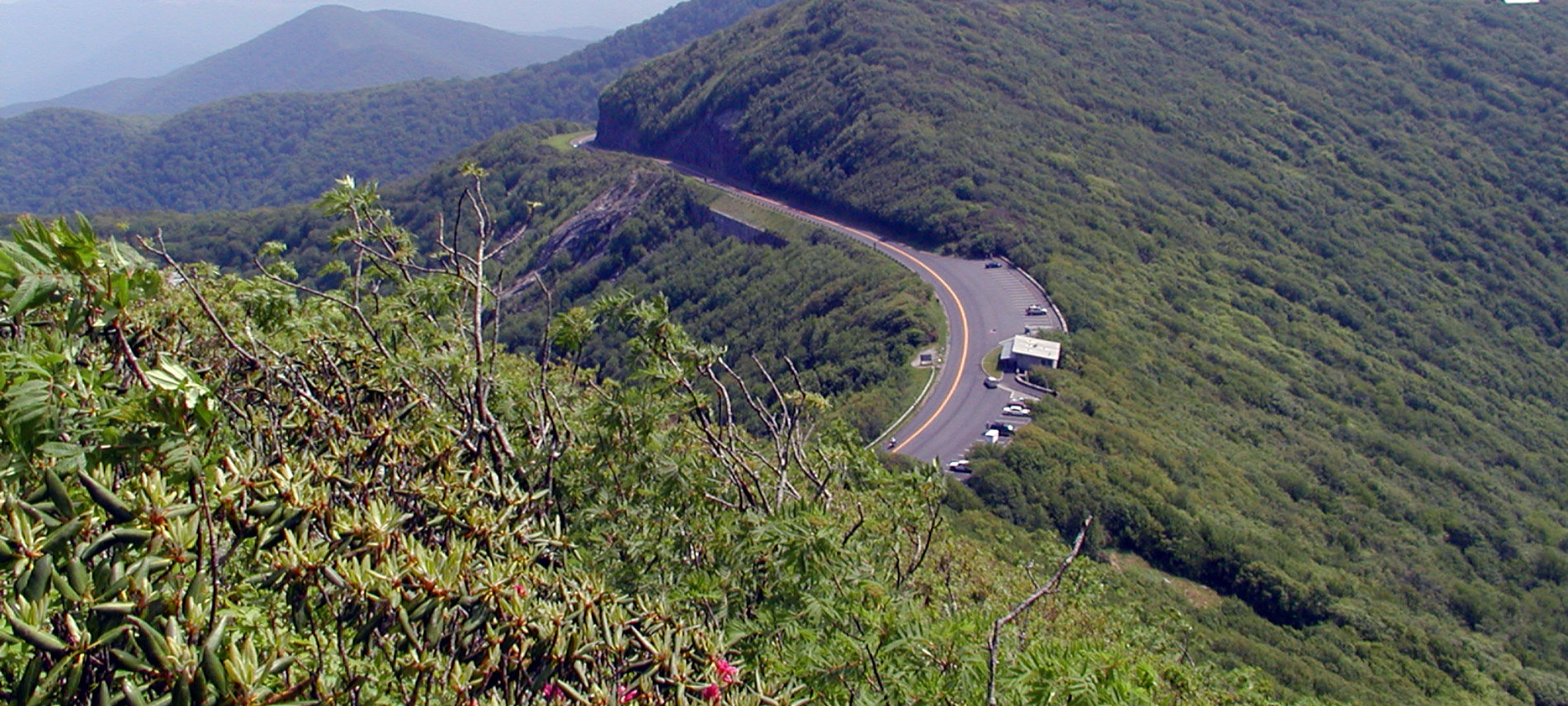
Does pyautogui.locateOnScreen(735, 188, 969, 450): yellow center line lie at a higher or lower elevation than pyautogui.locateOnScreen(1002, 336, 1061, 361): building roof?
lower

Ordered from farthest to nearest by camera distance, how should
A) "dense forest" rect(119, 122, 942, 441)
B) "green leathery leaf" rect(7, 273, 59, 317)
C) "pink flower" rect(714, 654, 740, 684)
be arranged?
"dense forest" rect(119, 122, 942, 441) → "pink flower" rect(714, 654, 740, 684) → "green leathery leaf" rect(7, 273, 59, 317)

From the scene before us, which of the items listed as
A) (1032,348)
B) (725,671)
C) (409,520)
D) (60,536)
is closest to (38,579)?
(60,536)

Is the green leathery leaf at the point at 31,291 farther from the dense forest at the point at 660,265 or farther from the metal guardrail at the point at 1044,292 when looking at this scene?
the metal guardrail at the point at 1044,292

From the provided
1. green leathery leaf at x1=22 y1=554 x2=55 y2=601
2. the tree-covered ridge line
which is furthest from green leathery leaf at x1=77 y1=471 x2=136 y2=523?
green leathery leaf at x1=22 y1=554 x2=55 y2=601

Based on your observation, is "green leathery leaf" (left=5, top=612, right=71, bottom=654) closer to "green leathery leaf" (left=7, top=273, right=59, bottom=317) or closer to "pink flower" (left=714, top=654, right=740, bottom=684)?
"green leathery leaf" (left=7, top=273, right=59, bottom=317)

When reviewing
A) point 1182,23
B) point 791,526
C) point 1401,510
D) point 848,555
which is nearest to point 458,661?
point 791,526

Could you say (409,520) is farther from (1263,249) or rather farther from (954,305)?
(1263,249)

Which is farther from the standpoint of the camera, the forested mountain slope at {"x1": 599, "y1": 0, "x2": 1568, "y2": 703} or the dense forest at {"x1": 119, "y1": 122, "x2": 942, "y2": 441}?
the dense forest at {"x1": 119, "y1": 122, "x2": 942, "y2": 441}
